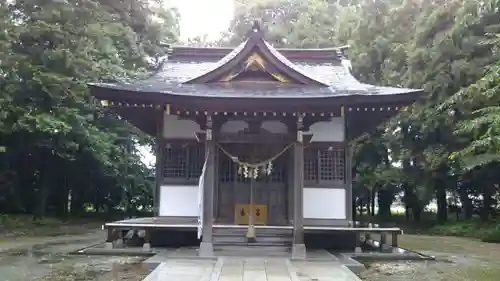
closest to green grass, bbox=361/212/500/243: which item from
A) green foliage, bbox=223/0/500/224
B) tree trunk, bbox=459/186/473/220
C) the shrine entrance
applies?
green foliage, bbox=223/0/500/224

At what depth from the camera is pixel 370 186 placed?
25281mm

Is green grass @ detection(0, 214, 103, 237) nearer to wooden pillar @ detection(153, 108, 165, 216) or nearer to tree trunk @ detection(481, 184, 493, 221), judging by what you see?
wooden pillar @ detection(153, 108, 165, 216)

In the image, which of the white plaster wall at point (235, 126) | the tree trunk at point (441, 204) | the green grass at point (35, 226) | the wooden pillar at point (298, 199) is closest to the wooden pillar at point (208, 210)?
the white plaster wall at point (235, 126)

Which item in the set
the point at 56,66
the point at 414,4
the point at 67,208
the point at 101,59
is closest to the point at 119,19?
the point at 101,59

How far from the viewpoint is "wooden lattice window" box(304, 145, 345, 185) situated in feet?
41.8

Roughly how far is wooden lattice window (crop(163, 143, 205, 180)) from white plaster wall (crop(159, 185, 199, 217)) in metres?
0.32

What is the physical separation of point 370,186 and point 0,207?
61.4 ft

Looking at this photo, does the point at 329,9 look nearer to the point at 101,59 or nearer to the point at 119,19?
the point at 119,19

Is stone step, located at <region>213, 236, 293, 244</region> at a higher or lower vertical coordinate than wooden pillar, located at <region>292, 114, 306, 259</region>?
lower

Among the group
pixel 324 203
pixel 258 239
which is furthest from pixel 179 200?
pixel 324 203

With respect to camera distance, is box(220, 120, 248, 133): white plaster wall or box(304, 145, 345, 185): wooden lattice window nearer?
box(220, 120, 248, 133): white plaster wall

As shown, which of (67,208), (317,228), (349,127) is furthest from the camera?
(67,208)

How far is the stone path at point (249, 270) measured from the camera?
27.2 ft

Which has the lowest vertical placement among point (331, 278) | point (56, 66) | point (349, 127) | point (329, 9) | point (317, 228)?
point (331, 278)
